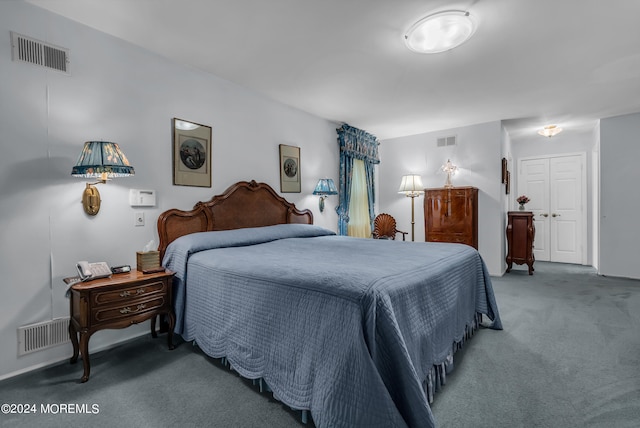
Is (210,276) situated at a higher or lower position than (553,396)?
higher

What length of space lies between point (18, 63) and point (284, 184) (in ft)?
8.64

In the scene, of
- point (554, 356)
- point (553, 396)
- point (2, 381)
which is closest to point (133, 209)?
point (2, 381)

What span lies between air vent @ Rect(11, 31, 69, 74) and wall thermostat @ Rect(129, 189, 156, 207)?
3.27 feet

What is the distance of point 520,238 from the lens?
5.05 metres

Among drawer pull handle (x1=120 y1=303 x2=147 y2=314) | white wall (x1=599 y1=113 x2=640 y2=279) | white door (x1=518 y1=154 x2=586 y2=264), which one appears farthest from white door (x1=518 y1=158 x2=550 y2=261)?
drawer pull handle (x1=120 y1=303 x2=147 y2=314)

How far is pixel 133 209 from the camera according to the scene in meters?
2.61

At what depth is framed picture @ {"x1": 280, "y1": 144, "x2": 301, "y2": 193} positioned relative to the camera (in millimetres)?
4031

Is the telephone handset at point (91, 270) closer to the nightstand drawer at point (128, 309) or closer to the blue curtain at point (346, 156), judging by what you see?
the nightstand drawer at point (128, 309)

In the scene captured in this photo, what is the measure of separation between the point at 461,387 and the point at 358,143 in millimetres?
4137

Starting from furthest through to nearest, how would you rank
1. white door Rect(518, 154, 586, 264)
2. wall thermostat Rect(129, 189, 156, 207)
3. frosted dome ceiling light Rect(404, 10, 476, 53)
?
1. white door Rect(518, 154, 586, 264)
2. wall thermostat Rect(129, 189, 156, 207)
3. frosted dome ceiling light Rect(404, 10, 476, 53)

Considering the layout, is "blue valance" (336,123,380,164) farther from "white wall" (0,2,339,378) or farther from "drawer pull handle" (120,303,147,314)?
"drawer pull handle" (120,303,147,314)

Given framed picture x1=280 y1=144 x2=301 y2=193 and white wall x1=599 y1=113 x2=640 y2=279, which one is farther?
white wall x1=599 y1=113 x2=640 y2=279

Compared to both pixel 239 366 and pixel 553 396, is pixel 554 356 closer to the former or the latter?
pixel 553 396

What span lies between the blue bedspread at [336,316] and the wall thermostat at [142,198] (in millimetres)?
436
